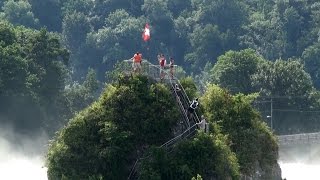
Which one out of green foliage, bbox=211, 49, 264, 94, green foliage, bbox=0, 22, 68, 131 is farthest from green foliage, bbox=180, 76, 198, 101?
green foliage, bbox=211, 49, 264, 94

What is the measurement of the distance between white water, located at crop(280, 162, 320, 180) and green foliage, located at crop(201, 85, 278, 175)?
31.3 m

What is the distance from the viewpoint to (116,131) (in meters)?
68.6

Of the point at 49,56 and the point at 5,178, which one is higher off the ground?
the point at 49,56

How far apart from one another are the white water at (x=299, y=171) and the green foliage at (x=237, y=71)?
21.4m

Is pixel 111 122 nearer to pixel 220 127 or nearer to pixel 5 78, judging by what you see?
pixel 220 127

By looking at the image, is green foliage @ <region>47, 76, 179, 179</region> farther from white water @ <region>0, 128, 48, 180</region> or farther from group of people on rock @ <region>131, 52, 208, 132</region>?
white water @ <region>0, 128, 48, 180</region>

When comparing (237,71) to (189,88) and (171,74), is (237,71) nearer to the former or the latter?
(189,88)

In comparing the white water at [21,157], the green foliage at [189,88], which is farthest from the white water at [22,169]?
the green foliage at [189,88]

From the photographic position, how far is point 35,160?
111562 millimetres

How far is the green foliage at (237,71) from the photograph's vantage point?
489 ft

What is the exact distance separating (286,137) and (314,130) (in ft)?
76.7

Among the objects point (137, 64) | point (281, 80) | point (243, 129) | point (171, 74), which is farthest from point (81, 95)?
point (137, 64)

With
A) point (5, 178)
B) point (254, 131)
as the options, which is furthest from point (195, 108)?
point (5, 178)

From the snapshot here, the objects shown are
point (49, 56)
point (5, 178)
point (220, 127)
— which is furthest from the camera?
point (49, 56)
